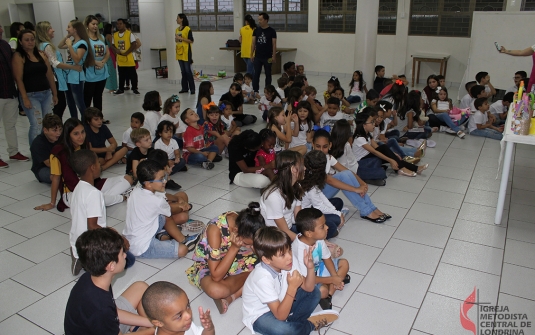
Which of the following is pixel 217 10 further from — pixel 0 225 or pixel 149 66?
pixel 0 225

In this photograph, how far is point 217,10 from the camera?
1250 centimetres

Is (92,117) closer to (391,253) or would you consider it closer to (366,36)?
(391,253)

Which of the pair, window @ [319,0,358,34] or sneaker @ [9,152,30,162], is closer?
sneaker @ [9,152,30,162]

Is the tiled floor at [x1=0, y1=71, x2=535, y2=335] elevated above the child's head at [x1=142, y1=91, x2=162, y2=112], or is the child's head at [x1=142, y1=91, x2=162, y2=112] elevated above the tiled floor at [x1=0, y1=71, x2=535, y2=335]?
the child's head at [x1=142, y1=91, x2=162, y2=112]

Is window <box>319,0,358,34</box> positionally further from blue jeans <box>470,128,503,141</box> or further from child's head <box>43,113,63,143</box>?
child's head <box>43,113,63,143</box>

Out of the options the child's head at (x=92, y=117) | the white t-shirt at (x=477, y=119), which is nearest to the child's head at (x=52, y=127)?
the child's head at (x=92, y=117)

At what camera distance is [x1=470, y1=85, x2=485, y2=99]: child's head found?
6555 millimetres

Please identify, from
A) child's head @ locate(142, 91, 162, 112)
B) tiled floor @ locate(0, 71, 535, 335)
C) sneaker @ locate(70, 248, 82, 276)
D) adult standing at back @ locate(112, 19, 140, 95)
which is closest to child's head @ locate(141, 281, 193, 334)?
tiled floor @ locate(0, 71, 535, 335)

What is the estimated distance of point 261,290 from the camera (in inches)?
87.3

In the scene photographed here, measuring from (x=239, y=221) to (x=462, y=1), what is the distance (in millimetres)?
8839

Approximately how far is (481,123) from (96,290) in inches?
223

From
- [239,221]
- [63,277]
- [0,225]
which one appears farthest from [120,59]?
[239,221]

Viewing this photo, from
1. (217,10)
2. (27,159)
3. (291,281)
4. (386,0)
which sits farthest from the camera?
(217,10)

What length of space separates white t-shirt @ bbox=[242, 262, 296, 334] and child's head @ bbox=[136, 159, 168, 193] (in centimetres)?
109
